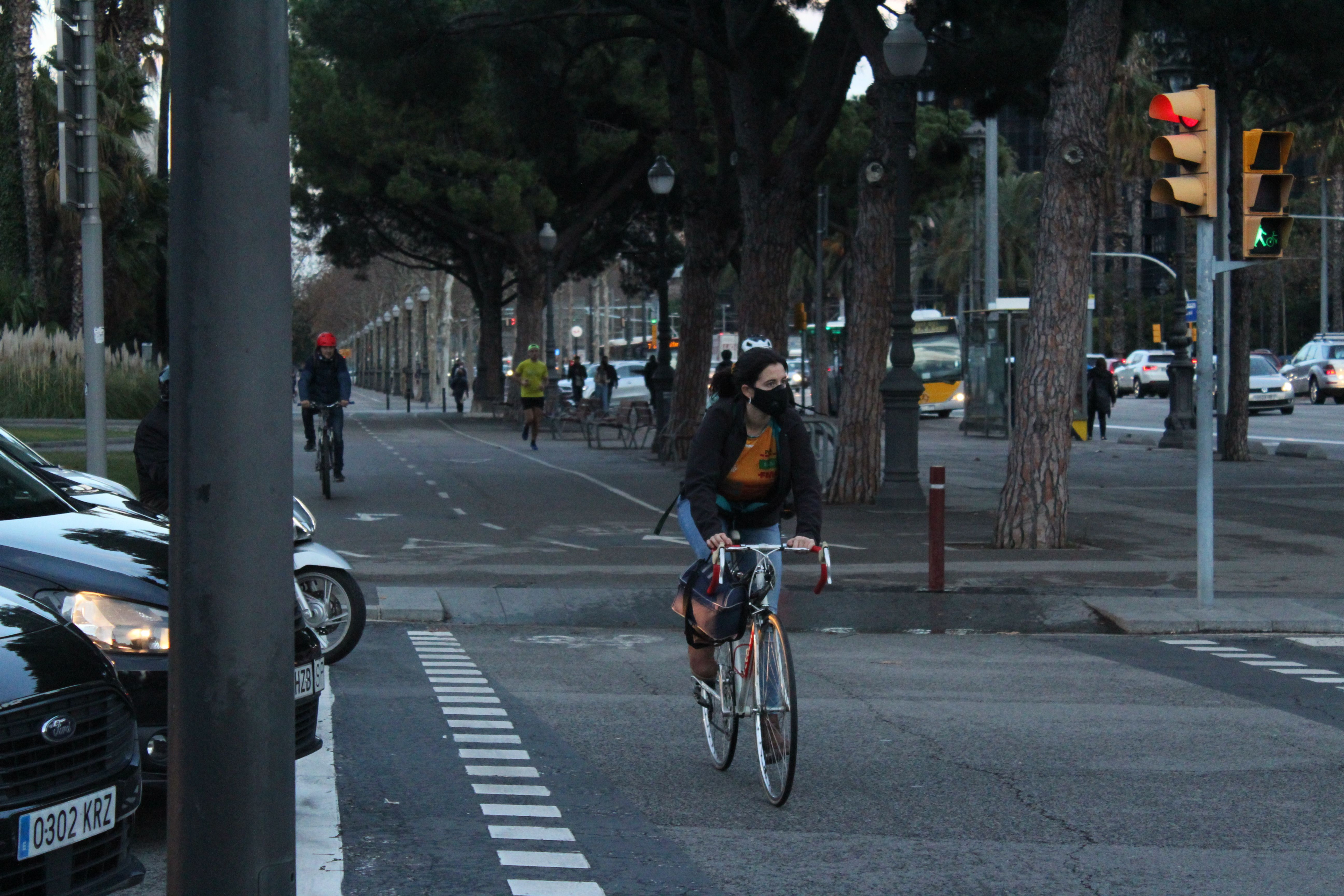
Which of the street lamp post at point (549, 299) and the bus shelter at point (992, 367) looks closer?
the bus shelter at point (992, 367)

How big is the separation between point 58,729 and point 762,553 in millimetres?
3117

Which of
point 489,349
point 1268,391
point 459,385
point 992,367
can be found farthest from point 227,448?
point 459,385

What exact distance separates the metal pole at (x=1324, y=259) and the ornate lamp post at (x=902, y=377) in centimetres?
4954

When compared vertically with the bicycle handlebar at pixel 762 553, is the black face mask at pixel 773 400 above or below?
above

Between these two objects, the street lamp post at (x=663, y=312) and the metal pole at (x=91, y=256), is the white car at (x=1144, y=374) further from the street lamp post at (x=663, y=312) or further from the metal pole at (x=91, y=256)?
the metal pole at (x=91, y=256)

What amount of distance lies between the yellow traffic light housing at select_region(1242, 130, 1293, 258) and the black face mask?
19.1 feet

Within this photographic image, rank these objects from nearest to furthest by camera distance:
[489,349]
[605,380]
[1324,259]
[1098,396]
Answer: [1098,396] < [605,380] < [489,349] < [1324,259]

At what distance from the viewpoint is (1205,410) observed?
38.3 feet

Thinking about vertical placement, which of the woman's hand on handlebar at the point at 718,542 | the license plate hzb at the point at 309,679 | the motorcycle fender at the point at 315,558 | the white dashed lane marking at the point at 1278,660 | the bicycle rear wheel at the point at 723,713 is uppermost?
the woman's hand on handlebar at the point at 718,542

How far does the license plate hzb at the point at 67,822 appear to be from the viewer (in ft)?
13.4

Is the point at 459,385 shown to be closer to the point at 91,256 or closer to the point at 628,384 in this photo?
the point at 628,384

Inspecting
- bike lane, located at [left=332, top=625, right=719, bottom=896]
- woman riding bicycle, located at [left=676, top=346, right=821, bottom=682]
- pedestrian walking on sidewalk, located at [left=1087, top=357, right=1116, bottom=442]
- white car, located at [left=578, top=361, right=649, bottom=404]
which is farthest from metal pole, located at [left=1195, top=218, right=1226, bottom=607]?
white car, located at [left=578, top=361, right=649, bottom=404]

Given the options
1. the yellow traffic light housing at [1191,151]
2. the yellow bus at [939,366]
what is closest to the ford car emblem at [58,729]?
the yellow traffic light housing at [1191,151]

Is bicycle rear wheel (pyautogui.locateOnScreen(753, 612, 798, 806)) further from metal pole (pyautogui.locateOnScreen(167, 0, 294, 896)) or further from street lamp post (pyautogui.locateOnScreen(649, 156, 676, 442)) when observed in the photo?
street lamp post (pyautogui.locateOnScreen(649, 156, 676, 442))
